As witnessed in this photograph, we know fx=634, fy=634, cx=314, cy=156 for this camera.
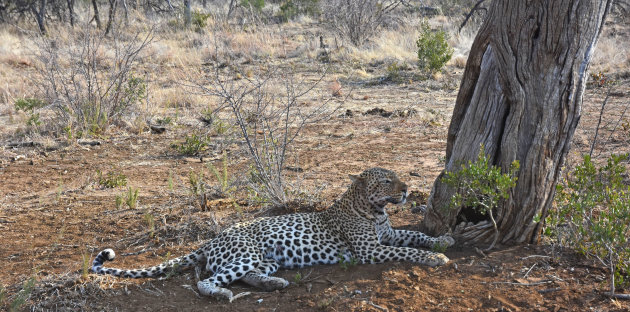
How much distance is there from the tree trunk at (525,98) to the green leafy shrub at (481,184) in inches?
5.4

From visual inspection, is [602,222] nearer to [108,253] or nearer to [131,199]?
[108,253]

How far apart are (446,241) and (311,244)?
114cm

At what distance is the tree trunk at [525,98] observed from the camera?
4703 millimetres

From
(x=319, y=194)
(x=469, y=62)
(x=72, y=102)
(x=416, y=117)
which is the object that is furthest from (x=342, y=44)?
(x=469, y=62)

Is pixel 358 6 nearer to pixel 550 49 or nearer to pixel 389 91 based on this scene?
pixel 389 91

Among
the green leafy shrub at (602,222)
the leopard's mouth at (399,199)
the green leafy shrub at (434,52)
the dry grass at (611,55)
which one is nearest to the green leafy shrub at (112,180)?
the leopard's mouth at (399,199)

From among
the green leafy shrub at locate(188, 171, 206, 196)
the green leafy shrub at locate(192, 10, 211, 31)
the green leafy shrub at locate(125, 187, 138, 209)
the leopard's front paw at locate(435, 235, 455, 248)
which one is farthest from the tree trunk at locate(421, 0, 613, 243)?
the green leafy shrub at locate(192, 10, 211, 31)

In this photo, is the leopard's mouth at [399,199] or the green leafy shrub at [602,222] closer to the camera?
the green leafy shrub at [602,222]

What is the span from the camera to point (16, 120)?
37.1 ft

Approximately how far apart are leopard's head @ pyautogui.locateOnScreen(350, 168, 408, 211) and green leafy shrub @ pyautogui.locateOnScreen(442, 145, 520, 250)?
1.36 feet

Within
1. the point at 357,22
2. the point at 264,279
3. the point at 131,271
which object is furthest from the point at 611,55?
the point at 131,271

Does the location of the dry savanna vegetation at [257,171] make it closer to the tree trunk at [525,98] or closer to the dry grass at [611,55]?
the dry grass at [611,55]

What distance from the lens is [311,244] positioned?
5.39 metres

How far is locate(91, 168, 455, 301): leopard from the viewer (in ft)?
16.6
